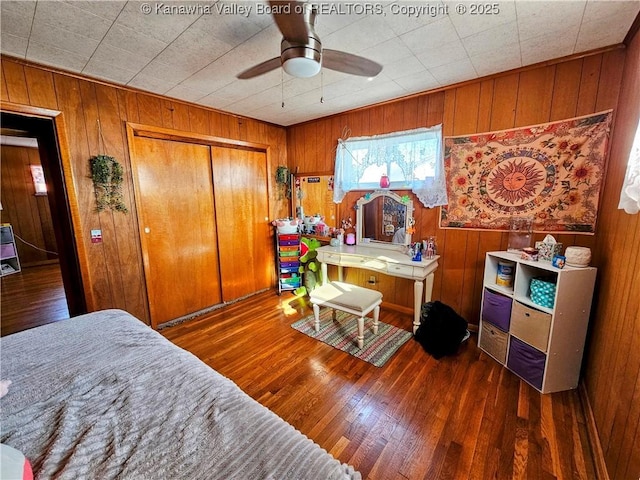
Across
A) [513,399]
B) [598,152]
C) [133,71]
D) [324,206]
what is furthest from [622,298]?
[133,71]

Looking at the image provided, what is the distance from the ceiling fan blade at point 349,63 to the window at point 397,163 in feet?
4.02

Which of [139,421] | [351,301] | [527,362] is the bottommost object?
[527,362]

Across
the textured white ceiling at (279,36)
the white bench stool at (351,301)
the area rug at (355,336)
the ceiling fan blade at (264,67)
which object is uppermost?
the textured white ceiling at (279,36)

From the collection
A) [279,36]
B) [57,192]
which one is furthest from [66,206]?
[279,36]

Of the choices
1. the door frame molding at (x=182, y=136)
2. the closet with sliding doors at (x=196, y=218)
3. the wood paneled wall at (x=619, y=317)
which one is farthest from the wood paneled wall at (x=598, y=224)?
the closet with sliding doors at (x=196, y=218)

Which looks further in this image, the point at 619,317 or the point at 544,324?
the point at 544,324

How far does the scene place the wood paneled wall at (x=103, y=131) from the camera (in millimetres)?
1998

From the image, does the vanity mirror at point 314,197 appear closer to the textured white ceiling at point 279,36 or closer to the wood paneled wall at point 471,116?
the wood paneled wall at point 471,116

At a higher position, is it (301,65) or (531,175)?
(301,65)

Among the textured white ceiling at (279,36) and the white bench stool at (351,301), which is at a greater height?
the textured white ceiling at (279,36)

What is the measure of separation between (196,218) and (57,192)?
1.17m

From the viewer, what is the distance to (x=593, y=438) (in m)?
1.44

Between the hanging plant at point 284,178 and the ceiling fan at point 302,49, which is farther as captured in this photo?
the hanging plant at point 284,178

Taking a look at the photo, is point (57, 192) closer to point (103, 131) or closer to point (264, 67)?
point (103, 131)
